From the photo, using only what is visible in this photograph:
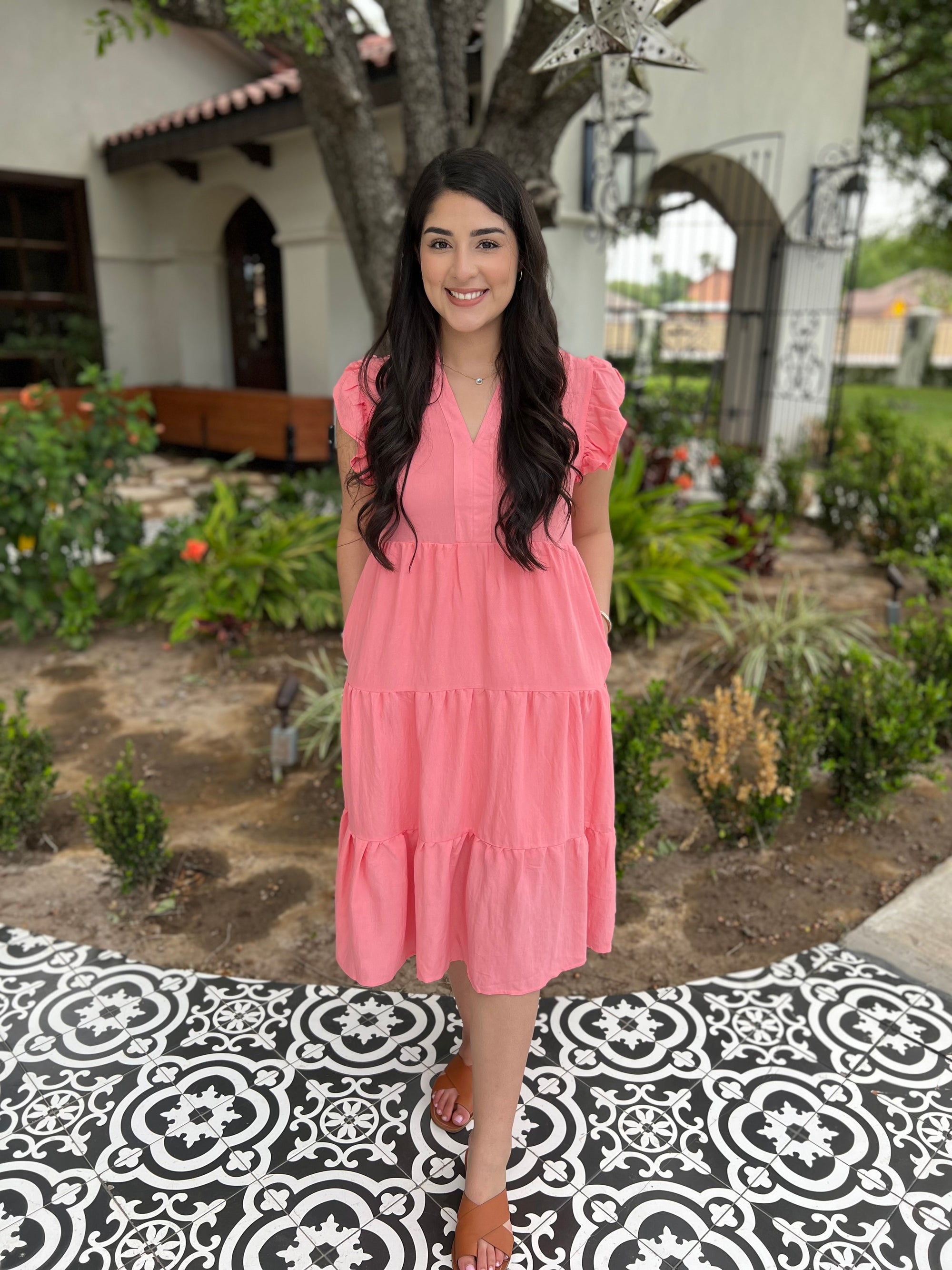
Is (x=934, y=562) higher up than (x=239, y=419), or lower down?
lower down

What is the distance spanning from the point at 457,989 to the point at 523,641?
0.71m

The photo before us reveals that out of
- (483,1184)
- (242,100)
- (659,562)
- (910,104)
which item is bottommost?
(483,1184)

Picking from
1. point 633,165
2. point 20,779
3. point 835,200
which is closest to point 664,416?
point 633,165

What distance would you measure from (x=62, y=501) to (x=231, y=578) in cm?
78

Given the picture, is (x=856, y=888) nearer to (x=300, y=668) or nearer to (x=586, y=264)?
(x=300, y=668)

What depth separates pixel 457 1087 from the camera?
1727 millimetres

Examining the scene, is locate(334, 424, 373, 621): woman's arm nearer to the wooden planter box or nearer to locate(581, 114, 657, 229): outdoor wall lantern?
locate(581, 114, 657, 229): outdoor wall lantern

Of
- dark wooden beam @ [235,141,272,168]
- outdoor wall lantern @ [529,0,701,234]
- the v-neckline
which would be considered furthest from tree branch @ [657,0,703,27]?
dark wooden beam @ [235,141,272,168]

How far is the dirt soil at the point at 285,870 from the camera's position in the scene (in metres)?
2.25

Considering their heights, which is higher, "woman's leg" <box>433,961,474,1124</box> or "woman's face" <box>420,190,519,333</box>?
"woman's face" <box>420,190,519,333</box>

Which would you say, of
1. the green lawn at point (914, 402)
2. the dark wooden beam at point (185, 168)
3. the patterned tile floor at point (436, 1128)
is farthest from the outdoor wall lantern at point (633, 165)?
the green lawn at point (914, 402)

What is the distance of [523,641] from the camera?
1403 millimetres

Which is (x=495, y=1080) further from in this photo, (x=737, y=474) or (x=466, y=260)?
(x=737, y=474)

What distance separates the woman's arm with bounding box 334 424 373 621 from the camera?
1.46m
